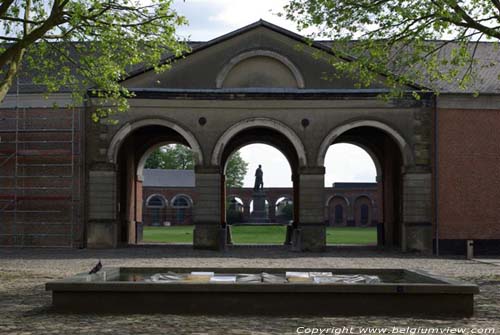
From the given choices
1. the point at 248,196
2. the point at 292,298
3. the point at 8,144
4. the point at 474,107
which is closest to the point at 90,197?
the point at 8,144

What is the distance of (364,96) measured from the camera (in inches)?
934

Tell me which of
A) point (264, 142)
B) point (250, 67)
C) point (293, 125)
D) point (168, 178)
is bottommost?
point (168, 178)

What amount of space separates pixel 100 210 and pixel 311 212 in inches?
275

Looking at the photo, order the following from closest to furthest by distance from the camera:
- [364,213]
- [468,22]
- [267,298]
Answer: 1. [267,298]
2. [468,22]
3. [364,213]

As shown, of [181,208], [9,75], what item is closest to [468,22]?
[9,75]

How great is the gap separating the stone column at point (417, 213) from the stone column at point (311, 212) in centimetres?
276

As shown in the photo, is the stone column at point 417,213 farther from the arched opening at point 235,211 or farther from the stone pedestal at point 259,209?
the arched opening at point 235,211

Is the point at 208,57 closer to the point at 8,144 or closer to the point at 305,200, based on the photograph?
the point at 305,200

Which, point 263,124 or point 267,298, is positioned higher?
point 263,124

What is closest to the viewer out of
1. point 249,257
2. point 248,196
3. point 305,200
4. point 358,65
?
point 358,65

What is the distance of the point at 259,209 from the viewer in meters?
55.0

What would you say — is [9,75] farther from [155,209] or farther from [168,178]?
[168,178]

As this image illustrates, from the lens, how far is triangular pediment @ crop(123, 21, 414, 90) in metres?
23.9

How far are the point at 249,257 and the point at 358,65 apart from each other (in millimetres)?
7311
